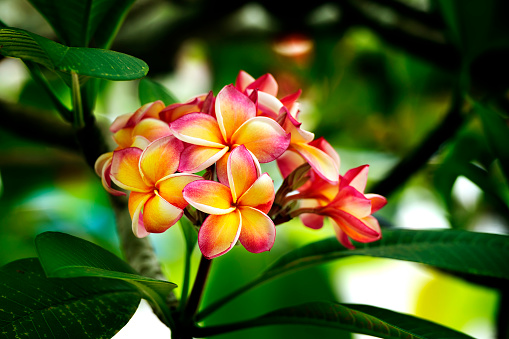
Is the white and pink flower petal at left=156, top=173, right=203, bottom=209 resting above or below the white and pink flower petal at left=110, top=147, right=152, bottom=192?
above

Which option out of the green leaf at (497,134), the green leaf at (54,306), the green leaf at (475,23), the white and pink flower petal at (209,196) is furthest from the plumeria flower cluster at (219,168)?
the green leaf at (475,23)

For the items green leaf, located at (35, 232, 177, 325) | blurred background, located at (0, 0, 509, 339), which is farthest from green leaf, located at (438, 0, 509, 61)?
green leaf, located at (35, 232, 177, 325)

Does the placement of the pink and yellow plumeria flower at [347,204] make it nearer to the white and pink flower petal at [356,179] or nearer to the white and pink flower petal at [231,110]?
the white and pink flower petal at [356,179]

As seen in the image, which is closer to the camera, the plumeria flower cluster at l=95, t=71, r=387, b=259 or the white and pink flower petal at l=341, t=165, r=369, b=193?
the plumeria flower cluster at l=95, t=71, r=387, b=259

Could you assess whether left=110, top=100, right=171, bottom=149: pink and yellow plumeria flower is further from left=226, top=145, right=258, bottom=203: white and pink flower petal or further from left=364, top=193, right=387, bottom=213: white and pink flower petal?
left=364, top=193, right=387, bottom=213: white and pink flower petal

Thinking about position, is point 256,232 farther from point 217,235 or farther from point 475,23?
point 475,23

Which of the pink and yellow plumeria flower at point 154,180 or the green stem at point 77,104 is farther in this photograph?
the green stem at point 77,104
